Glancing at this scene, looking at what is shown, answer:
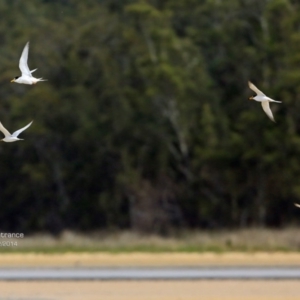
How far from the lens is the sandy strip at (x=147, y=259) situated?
20.3 meters

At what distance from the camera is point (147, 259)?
21.8 metres

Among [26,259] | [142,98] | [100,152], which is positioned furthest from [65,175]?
[26,259]

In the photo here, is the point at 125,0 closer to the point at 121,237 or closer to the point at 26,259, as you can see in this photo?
the point at 121,237
